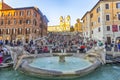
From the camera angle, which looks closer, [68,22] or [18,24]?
[18,24]

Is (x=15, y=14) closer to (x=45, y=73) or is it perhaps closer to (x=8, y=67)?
(x=8, y=67)

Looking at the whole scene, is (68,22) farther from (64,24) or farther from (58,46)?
(58,46)

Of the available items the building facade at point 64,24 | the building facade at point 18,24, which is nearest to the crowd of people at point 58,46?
the building facade at point 18,24

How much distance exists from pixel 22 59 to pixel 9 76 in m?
2.80

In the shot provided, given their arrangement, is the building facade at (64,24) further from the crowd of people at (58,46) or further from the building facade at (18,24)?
the crowd of people at (58,46)

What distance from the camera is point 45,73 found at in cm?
1110

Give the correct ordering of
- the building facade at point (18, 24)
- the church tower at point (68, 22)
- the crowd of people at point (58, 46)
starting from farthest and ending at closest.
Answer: the church tower at point (68, 22) < the building facade at point (18, 24) < the crowd of people at point (58, 46)

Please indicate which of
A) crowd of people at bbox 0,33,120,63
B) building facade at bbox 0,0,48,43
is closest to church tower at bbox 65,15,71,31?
building facade at bbox 0,0,48,43

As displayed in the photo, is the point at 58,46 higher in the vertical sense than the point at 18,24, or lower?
lower

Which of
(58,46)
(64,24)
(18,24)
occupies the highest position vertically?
(64,24)

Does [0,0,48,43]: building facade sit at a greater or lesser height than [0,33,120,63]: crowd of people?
greater

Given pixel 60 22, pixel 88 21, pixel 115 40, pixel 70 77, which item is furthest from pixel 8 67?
pixel 60 22

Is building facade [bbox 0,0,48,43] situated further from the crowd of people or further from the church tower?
the church tower

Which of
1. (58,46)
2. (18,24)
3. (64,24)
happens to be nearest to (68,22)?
(64,24)
